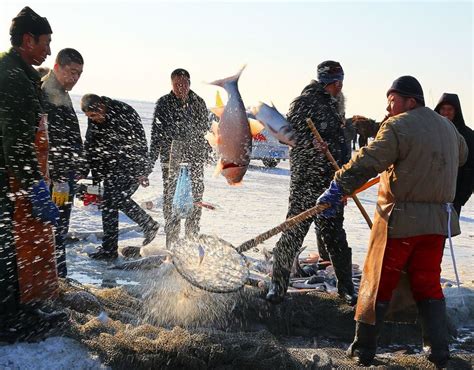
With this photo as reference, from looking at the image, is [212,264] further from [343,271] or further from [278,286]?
[343,271]

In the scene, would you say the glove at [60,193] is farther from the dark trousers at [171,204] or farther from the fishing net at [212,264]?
the dark trousers at [171,204]

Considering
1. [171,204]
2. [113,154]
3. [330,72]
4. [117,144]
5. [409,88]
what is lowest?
[171,204]

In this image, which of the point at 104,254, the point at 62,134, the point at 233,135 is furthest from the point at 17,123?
the point at 104,254

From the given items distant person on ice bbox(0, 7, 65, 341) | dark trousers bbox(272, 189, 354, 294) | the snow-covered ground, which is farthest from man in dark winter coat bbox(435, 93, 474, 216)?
distant person on ice bbox(0, 7, 65, 341)

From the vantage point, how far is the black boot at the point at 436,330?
4.34 meters

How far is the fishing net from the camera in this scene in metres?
5.21

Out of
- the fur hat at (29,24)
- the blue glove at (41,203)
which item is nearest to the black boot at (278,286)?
the blue glove at (41,203)

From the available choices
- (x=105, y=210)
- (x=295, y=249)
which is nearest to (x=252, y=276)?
(x=295, y=249)

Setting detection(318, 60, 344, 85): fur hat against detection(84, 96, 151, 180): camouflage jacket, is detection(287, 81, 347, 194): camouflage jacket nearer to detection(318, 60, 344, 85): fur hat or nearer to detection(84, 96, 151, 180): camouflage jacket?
detection(318, 60, 344, 85): fur hat

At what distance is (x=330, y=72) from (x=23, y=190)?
3084 mm

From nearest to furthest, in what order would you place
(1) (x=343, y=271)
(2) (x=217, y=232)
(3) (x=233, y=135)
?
(3) (x=233, y=135)
(1) (x=343, y=271)
(2) (x=217, y=232)

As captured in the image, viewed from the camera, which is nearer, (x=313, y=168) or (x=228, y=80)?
(x=228, y=80)

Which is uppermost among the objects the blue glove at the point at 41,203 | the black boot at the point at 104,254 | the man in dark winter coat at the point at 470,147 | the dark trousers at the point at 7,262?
the man in dark winter coat at the point at 470,147

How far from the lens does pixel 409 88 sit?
443cm
